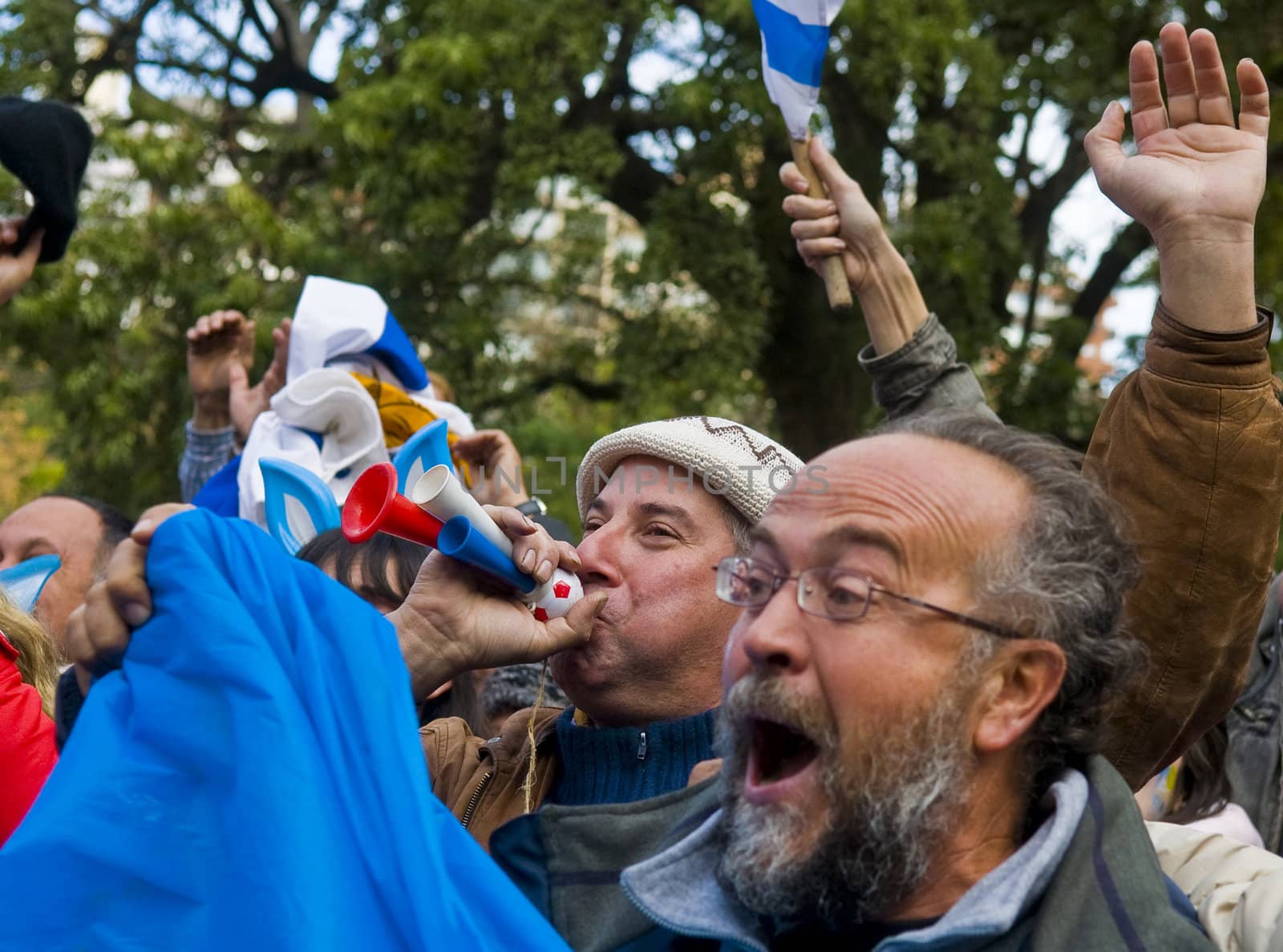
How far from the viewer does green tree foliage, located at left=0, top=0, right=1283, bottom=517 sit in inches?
391

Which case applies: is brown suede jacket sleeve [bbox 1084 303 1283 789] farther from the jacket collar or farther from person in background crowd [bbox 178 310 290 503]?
person in background crowd [bbox 178 310 290 503]

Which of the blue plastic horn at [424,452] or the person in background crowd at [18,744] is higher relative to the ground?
the blue plastic horn at [424,452]

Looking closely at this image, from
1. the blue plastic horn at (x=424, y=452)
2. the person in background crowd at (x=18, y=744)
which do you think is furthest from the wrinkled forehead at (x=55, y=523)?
the blue plastic horn at (x=424, y=452)

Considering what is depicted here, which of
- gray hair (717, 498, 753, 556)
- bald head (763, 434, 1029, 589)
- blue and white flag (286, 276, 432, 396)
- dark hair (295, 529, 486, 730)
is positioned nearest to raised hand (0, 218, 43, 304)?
blue and white flag (286, 276, 432, 396)

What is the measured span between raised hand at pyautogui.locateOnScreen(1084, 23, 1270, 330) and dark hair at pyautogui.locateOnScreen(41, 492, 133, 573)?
3141 mm

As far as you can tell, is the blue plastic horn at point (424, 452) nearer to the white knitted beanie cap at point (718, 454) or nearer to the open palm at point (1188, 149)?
the white knitted beanie cap at point (718, 454)

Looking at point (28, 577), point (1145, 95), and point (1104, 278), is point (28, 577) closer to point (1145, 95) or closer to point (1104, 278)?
point (1145, 95)

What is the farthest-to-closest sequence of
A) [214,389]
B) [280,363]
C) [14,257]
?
[214,389]
[280,363]
[14,257]

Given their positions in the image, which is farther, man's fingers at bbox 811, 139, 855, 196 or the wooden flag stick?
man's fingers at bbox 811, 139, 855, 196

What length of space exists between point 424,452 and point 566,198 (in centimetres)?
803

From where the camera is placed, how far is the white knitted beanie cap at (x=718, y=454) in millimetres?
2736

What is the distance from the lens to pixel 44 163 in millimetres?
3916

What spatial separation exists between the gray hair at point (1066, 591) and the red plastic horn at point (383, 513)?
0.87m

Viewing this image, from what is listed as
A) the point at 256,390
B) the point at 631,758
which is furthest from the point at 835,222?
the point at 256,390
